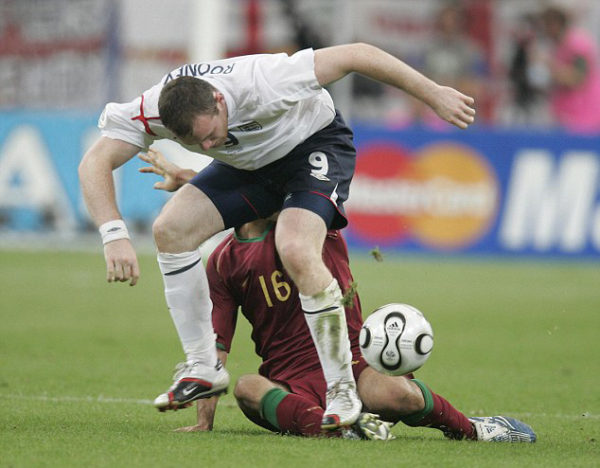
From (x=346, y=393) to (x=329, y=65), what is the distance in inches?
59.7

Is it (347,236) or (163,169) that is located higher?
(163,169)

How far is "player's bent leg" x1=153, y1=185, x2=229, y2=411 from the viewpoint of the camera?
5.67 meters

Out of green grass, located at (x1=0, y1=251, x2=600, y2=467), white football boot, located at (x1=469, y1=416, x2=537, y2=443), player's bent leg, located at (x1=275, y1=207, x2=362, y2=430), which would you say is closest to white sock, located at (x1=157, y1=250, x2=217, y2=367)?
green grass, located at (x1=0, y1=251, x2=600, y2=467)

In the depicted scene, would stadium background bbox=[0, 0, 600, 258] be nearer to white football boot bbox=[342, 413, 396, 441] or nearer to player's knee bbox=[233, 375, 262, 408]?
player's knee bbox=[233, 375, 262, 408]

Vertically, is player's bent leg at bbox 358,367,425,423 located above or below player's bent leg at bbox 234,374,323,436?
above

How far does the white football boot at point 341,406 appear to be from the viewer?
5148 millimetres

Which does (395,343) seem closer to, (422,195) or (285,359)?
(285,359)

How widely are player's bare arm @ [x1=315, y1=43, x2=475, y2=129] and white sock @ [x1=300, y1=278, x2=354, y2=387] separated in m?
0.97

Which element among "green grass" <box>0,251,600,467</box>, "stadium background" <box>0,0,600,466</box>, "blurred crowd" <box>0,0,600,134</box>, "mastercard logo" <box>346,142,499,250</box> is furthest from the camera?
"blurred crowd" <box>0,0,600,134</box>

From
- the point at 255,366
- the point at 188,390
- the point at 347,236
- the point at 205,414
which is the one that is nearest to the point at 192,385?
the point at 188,390

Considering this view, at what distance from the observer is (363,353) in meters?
5.37

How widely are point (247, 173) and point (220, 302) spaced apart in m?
0.65

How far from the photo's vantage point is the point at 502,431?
554 centimetres

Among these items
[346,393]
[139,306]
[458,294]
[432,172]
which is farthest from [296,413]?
[432,172]
